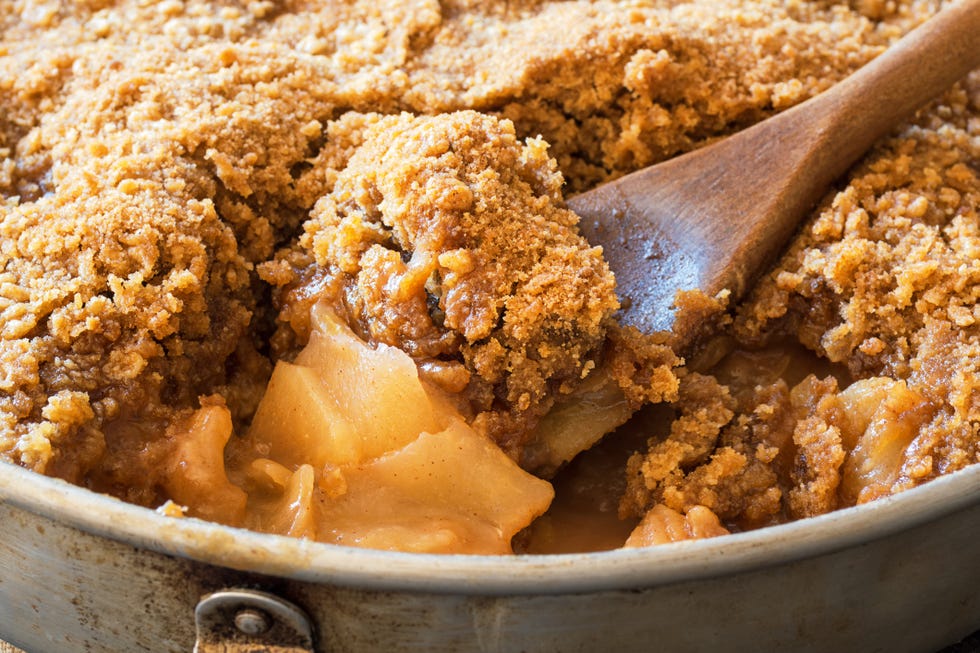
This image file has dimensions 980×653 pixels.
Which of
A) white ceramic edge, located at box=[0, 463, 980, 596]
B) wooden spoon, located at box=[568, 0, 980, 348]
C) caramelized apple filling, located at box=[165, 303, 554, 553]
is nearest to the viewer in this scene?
white ceramic edge, located at box=[0, 463, 980, 596]

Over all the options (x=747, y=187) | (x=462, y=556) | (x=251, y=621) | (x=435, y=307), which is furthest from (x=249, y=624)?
(x=747, y=187)

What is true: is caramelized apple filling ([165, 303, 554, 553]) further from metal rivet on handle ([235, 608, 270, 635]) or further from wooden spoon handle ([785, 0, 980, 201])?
wooden spoon handle ([785, 0, 980, 201])

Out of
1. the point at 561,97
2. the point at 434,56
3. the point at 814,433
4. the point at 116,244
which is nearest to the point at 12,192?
the point at 116,244

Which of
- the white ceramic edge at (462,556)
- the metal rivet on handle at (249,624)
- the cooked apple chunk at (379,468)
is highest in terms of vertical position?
the white ceramic edge at (462,556)

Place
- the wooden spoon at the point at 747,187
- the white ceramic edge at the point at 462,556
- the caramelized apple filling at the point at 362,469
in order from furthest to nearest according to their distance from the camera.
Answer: the wooden spoon at the point at 747,187 → the caramelized apple filling at the point at 362,469 → the white ceramic edge at the point at 462,556

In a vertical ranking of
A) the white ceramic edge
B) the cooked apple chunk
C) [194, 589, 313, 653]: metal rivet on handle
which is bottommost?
the cooked apple chunk

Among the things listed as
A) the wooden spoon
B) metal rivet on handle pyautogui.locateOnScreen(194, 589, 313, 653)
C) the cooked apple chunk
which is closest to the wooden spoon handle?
the wooden spoon

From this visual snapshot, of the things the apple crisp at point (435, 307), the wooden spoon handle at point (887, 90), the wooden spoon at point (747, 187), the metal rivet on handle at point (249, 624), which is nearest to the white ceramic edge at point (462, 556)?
the metal rivet on handle at point (249, 624)

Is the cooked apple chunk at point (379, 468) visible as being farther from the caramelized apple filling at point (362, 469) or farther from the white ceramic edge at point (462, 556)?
the white ceramic edge at point (462, 556)
